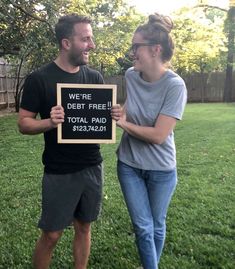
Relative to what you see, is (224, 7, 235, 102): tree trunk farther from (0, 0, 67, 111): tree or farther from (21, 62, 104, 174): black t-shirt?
(21, 62, 104, 174): black t-shirt

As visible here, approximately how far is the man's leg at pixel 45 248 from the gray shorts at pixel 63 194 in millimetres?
72

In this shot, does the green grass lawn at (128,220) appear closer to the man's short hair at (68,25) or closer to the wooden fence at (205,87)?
the man's short hair at (68,25)

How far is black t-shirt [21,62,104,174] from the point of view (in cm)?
288

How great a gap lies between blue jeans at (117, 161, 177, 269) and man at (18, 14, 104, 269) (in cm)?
26

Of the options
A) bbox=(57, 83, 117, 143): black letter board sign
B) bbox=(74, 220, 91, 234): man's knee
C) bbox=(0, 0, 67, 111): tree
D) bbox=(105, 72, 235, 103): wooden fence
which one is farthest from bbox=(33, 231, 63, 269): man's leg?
bbox=(105, 72, 235, 103): wooden fence

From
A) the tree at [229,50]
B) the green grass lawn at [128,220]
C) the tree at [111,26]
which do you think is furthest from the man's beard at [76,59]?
the tree at [229,50]

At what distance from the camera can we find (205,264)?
371cm

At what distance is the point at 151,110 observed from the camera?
291cm

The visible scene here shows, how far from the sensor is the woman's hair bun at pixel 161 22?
112 inches

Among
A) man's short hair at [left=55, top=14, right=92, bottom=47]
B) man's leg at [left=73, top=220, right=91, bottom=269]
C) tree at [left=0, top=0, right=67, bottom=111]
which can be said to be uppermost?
tree at [left=0, top=0, right=67, bottom=111]

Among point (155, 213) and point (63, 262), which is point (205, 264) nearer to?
point (155, 213)

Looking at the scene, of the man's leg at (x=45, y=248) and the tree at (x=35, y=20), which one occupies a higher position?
the tree at (x=35, y=20)

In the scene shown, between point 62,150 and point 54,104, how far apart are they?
0.32 metres

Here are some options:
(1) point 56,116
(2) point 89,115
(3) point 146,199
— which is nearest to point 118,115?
(2) point 89,115
